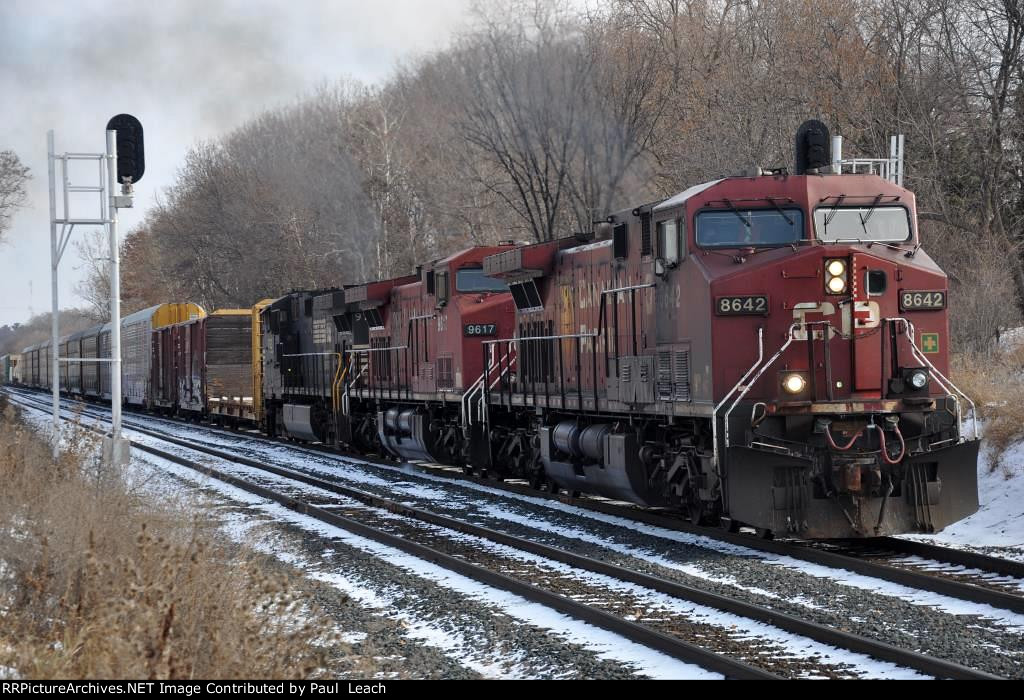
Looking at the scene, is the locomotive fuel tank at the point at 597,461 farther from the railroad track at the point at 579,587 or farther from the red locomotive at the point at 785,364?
the railroad track at the point at 579,587

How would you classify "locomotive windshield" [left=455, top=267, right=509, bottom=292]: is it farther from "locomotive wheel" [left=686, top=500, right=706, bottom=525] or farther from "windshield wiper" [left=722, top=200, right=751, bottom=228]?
"windshield wiper" [left=722, top=200, right=751, bottom=228]

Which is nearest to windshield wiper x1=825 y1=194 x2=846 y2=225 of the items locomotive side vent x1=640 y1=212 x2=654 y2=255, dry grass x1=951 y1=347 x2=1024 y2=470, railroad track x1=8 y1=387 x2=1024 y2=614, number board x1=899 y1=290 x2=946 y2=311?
number board x1=899 y1=290 x2=946 y2=311

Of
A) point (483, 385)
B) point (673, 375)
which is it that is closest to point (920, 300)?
point (673, 375)

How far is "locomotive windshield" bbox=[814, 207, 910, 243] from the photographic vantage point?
1222 cm

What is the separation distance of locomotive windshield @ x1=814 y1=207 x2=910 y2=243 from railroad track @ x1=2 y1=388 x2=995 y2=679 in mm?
4111

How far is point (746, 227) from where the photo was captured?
1229 cm

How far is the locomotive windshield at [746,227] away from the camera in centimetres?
1224

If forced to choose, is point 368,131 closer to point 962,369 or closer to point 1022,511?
point 962,369

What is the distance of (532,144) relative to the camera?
3250 centimetres

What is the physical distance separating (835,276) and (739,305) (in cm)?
95

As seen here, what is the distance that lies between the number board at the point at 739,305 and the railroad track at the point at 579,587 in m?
2.72

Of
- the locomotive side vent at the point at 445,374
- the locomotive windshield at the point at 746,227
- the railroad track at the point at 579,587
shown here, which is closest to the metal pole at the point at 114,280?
the railroad track at the point at 579,587

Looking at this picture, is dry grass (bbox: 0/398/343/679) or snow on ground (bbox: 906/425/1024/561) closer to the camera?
dry grass (bbox: 0/398/343/679)

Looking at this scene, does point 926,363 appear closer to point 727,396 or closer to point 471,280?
point 727,396
